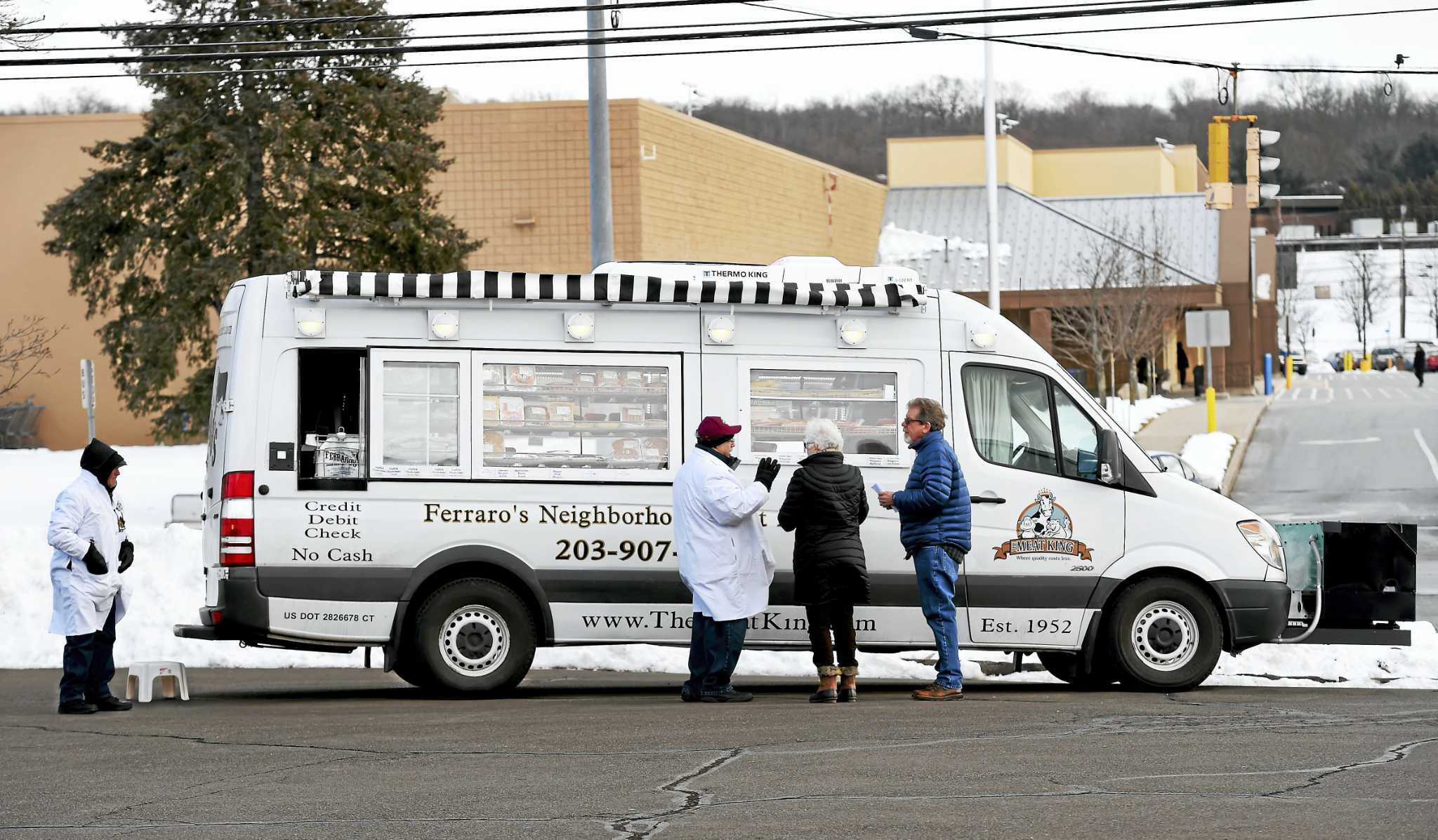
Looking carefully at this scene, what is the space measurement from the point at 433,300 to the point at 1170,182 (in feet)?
235

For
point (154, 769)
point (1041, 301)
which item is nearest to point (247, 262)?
point (154, 769)

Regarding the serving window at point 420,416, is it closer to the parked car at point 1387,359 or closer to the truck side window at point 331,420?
the truck side window at point 331,420

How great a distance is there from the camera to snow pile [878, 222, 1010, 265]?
55562 millimetres

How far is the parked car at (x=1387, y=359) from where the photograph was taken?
330 feet

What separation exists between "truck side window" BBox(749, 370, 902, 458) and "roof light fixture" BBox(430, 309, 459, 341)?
1945 mm

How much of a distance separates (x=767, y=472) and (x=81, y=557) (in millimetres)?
4214

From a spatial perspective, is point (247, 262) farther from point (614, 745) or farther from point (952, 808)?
point (952, 808)

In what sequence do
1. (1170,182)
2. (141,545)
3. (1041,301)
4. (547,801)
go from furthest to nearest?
(1170,182) → (1041,301) → (141,545) → (547,801)

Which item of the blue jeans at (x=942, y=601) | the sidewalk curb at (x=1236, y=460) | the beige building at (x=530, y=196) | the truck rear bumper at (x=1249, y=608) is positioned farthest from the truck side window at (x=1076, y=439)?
the beige building at (x=530, y=196)

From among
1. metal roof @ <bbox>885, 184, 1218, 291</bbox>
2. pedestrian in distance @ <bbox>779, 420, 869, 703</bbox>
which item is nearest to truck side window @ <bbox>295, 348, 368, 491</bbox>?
pedestrian in distance @ <bbox>779, 420, 869, 703</bbox>

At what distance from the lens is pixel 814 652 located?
35.6ft

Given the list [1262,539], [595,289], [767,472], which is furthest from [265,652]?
[1262,539]

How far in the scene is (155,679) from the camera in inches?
457

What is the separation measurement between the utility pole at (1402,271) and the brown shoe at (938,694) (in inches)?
4846
